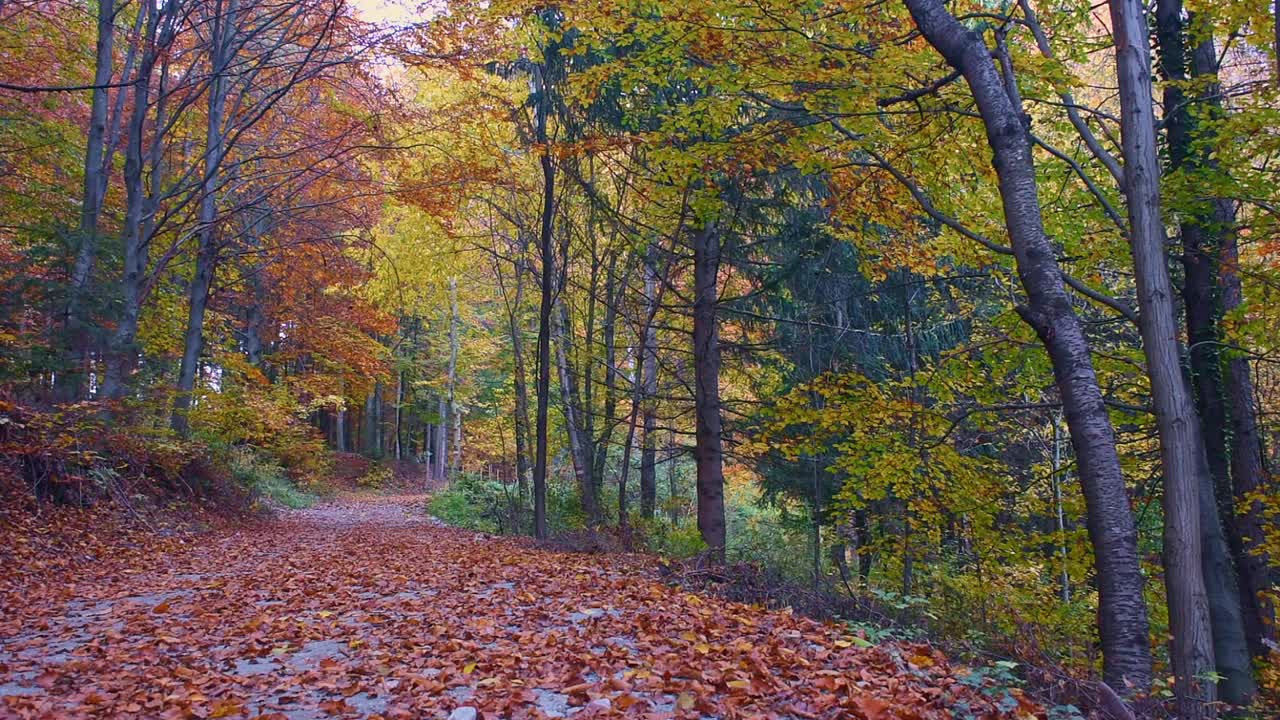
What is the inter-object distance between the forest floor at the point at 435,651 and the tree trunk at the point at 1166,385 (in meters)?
1.79

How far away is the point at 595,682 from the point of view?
4.01m

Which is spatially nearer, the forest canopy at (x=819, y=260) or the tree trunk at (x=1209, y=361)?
the forest canopy at (x=819, y=260)

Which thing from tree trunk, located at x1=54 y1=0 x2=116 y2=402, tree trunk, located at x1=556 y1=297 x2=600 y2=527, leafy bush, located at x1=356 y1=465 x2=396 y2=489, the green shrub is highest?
tree trunk, located at x1=54 y1=0 x2=116 y2=402

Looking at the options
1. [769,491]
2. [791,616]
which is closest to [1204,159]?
[791,616]

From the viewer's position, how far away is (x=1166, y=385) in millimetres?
5410

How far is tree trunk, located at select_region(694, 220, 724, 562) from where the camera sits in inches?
433

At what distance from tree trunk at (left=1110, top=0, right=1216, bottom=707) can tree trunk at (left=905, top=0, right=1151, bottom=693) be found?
30 cm

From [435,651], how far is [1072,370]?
4589mm

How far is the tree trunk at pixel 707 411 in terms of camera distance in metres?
11.0

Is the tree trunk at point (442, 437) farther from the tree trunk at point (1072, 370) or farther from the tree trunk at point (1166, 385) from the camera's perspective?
the tree trunk at point (1166, 385)

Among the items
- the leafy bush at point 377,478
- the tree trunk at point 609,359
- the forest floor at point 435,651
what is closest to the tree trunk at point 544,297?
the tree trunk at point 609,359

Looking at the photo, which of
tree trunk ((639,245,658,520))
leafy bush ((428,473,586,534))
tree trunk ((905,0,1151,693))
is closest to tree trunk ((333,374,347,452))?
leafy bush ((428,473,586,534))

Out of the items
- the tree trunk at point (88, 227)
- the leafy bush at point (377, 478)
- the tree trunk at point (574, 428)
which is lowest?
the leafy bush at point (377, 478)

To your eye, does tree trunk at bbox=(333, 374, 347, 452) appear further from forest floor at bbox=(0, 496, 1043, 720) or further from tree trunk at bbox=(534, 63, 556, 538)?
forest floor at bbox=(0, 496, 1043, 720)
